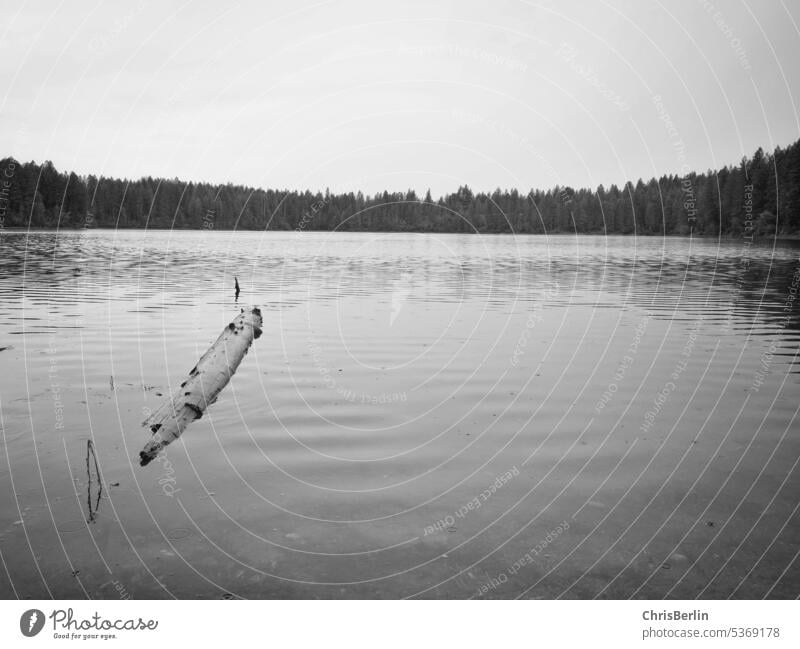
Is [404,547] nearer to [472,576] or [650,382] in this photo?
[472,576]

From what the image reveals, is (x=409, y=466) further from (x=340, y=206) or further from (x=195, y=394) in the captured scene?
(x=340, y=206)

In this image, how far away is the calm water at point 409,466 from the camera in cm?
556

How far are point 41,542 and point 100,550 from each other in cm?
68

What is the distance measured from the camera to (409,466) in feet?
26.5

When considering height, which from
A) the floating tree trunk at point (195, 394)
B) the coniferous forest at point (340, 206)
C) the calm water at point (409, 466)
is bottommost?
the calm water at point (409, 466)

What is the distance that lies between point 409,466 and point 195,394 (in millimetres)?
4067

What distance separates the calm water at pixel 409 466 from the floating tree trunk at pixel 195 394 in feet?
0.87

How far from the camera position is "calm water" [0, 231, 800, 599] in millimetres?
5559

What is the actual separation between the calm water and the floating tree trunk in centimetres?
27

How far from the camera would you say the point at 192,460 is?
808 cm

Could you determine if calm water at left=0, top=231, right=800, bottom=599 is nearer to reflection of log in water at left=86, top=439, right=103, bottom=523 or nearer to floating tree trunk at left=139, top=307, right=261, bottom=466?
reflection of log in water at left=86, top=439, right=103, bottom=523

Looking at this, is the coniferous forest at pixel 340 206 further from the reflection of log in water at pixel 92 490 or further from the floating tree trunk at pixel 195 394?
the reflection of log in water at pixel 92 490

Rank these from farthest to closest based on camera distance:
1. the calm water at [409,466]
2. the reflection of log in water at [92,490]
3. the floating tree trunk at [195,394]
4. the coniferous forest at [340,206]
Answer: the coniferous forest at [340,206] < the floating tree trunk at [195,394] < the reflection of log in water at [92,490] < the calm water at [409,466]

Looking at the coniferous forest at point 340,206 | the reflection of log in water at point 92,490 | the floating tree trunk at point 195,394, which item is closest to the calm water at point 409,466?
the reflection of log in water at point 92,490
